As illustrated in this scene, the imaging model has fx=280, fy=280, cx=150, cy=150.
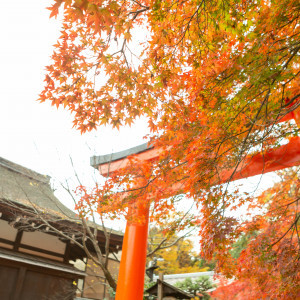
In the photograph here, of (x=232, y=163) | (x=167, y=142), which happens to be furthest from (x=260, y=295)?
(x=167, y=142)

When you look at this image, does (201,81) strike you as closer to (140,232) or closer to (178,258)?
(140,232)

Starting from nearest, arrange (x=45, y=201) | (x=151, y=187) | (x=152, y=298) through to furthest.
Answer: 1. (x=151, y=187)
2. (x=152, y=298)
3. (x=45, y=201)

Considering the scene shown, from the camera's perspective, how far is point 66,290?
25.1 feet

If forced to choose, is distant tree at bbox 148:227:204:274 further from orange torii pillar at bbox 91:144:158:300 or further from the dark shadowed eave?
orange torii pillar at bbox 91:144:158:300

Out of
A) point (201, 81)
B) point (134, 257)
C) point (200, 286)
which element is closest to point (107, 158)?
point (134, 257)

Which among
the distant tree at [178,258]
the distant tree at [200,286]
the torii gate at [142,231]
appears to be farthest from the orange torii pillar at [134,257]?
the distant tree at [178,258]

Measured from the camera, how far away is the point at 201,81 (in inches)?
124

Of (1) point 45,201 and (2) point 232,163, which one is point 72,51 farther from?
(1) point 45,201

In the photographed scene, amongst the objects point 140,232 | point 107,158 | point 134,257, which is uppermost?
point 107,158

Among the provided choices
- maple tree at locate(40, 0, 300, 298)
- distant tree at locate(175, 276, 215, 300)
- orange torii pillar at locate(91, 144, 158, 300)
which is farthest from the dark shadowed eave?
distant tree at locate(175, 276, 215, 300)

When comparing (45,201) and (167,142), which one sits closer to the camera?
(167,142)

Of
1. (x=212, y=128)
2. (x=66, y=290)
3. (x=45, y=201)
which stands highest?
(x=45, y=201)

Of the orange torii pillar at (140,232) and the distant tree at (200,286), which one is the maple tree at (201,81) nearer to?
the orange torii pillar at (140,232)

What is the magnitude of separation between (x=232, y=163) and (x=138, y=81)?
5.39 ft
